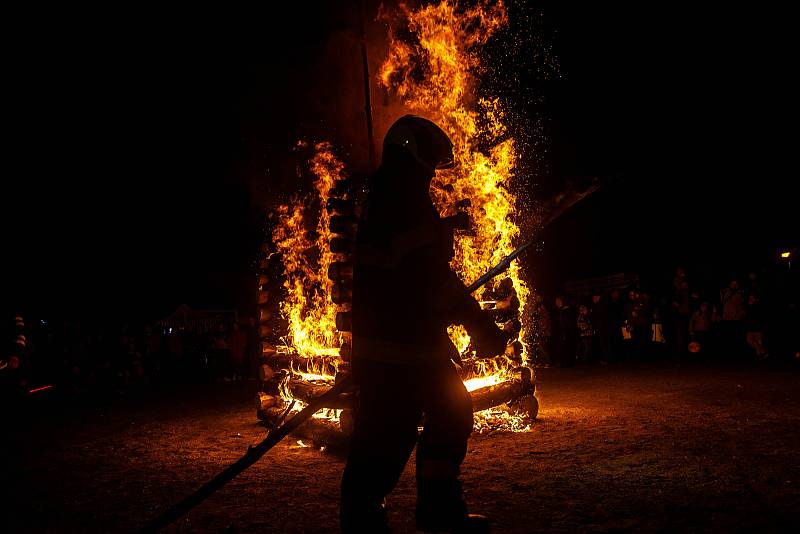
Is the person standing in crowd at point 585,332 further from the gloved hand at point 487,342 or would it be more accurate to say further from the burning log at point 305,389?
the gloved hand at point 487,342

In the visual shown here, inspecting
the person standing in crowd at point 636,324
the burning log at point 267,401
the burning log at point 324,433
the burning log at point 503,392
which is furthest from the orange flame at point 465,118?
the person standing in crowd at point 636,324

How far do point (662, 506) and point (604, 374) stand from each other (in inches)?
349

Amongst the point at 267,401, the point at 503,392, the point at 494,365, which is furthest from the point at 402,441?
the point at 267,401

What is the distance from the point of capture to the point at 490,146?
8648 mm

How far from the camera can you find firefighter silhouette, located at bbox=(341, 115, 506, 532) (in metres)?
3.24

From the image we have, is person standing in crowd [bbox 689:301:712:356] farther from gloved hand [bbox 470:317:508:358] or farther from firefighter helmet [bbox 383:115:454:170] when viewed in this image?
firefighter helmet [bbox 383:115:454:170]

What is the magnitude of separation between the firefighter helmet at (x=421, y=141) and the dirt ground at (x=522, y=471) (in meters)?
2.30

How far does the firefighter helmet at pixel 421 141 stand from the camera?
11.8 feet

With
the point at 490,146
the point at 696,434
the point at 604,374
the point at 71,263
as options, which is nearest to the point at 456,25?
the point at 490,146

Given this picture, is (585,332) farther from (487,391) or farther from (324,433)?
(324,433)

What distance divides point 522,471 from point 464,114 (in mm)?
5038

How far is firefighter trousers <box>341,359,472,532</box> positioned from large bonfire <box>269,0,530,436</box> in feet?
15.0

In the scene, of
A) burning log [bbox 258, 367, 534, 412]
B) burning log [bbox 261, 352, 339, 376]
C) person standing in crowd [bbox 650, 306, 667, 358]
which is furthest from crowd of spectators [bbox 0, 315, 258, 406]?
person standing in crowd [bbox 650, 306, 667, 358]

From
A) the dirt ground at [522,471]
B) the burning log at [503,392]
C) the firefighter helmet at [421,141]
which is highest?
the firefighter helmet at [421,141]
